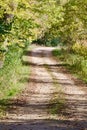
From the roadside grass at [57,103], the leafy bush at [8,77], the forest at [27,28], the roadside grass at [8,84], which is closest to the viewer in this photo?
the roadside grass at [57,103]

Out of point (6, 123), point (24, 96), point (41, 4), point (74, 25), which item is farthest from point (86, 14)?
point (6, 123)

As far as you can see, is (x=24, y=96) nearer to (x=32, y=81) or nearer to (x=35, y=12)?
(x=35, y=12)

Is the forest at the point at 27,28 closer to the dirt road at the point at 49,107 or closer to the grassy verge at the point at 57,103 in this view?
the dirt road at the point at 49,107

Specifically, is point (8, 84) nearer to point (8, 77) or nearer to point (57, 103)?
point (8, 77)

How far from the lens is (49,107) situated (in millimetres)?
21516

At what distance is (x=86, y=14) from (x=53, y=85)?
A: 10179mm

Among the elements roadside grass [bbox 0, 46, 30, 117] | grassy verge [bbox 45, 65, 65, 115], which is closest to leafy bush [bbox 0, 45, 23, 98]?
roadside grass [bbox 0, 46, 30, 117]

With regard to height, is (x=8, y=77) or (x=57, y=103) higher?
(x=8, y=77)

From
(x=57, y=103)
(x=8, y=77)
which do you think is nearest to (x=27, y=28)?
(x=8, y=77)

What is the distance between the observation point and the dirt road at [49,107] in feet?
55.5

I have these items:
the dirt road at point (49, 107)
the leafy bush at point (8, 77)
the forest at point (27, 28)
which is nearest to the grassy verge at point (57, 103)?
the dirt road at point (49, 107)

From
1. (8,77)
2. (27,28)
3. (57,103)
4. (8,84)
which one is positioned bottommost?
(8,84)

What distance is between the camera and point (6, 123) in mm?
17234

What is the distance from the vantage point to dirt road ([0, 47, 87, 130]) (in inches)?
666
